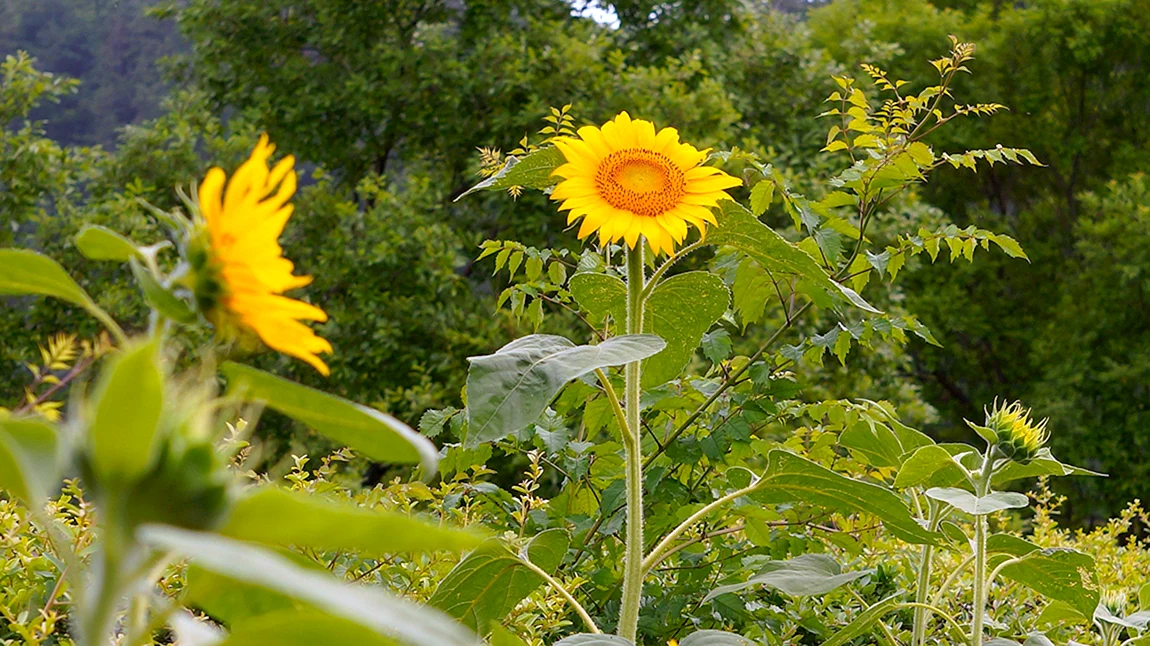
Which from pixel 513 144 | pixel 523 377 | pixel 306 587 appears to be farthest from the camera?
pixel 513 144

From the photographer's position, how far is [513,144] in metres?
6.11

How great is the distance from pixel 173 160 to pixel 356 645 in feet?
22.4

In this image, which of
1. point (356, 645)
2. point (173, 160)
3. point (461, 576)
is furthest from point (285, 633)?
point (173, 160)

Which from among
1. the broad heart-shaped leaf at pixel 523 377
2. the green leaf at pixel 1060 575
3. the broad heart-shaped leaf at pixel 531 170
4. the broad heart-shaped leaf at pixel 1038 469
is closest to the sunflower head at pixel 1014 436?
the broad heart-shaped leaf at pixel 1038 469

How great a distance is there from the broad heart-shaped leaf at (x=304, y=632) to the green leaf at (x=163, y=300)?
0.12m

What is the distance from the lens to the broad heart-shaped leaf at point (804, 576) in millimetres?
1002

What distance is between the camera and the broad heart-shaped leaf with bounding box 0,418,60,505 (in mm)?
320

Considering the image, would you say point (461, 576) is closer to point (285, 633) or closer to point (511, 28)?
point (285, 633)

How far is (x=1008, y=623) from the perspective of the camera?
1521 mm

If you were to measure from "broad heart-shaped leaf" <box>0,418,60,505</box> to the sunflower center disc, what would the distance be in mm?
724

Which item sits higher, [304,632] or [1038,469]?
[1038,469]

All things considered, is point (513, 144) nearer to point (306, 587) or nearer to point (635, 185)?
point (635, 185)

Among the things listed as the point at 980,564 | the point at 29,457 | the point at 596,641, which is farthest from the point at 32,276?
the point at 980,564

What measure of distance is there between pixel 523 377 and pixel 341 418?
17.2 inches
